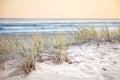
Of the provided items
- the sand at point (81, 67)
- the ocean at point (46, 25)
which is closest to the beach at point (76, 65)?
the sand at point (81, 67)

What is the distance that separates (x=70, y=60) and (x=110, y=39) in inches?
Answer: 19.8

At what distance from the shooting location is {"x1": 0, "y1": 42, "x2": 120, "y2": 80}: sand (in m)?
1.18

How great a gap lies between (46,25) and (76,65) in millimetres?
523

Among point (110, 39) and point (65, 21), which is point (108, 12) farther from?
point (65, 21)

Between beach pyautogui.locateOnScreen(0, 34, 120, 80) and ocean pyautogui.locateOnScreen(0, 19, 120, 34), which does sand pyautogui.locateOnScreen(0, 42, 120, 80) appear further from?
ocean pyautogui.locateOnScreen(0, 19, 120, 34)

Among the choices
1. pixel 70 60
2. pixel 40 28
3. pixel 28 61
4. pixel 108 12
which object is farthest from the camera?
pixel 108 12

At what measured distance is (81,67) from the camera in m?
1.29

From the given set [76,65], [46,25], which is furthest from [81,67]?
[46,25]

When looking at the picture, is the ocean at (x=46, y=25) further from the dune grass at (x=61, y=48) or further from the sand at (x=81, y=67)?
the sand at (x=81, y=67)

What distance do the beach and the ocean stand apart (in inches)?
4.5

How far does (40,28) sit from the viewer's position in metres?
1.56

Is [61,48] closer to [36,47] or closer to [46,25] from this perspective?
[36,47]

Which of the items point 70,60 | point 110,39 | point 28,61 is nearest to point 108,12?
point 110,39

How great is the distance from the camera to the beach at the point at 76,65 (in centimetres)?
119
